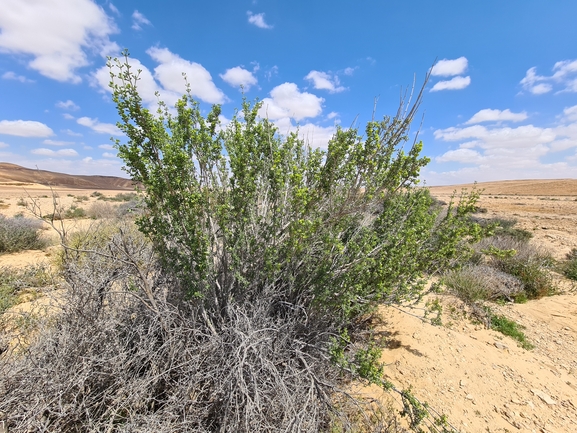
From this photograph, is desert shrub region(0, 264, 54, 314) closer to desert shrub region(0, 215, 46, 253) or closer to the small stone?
desert shrub region(0, 215, 46, 253)

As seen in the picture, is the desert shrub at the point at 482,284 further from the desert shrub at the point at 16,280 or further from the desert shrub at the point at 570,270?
the desert shrub at the point at 16,280

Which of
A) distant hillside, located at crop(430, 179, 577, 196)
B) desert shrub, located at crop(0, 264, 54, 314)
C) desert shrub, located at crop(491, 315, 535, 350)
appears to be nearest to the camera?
desert shrub, located at crop(0, 264, 54, 314)

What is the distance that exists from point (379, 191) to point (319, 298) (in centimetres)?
114

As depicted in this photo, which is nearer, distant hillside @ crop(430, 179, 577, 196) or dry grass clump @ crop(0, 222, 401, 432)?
dry grass clump @ crop(0, 222, 401, 432)

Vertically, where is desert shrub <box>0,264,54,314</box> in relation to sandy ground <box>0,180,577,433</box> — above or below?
above

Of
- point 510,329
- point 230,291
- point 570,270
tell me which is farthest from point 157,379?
point 570,270

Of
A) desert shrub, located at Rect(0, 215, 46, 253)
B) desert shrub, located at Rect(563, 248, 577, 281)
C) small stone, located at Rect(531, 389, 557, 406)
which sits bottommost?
small stone, located at Rect(531, 389, 557, 406)

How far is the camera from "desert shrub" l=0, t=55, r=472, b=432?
6.51ft

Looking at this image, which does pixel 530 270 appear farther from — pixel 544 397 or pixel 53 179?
pixel 53 179

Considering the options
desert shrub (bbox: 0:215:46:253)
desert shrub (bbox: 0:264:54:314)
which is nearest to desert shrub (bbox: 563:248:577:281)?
desert shrub (bbox: 0:264:54:314)

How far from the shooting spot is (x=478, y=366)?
10.9 feet

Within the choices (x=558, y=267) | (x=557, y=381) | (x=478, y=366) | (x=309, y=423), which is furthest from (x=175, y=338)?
(x=558, y=267)

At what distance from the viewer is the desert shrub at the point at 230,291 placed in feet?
6.51

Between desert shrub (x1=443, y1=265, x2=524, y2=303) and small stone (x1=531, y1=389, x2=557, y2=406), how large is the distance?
1971 millimetres
